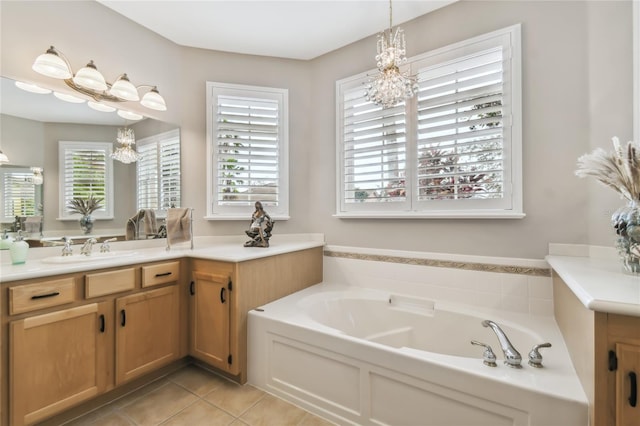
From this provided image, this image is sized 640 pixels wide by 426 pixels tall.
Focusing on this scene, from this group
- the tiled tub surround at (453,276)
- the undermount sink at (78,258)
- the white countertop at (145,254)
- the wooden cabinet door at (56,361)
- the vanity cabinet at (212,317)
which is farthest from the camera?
the vanity cabinet at (212,317)

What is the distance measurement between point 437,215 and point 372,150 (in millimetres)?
810

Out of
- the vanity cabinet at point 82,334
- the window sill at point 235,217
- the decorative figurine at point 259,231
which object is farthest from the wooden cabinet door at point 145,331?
the window sill at point 235,217

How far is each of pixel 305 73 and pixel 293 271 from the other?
2048mm

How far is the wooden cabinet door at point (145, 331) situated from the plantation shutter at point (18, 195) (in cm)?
85

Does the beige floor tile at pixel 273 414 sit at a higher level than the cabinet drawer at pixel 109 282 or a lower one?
lower

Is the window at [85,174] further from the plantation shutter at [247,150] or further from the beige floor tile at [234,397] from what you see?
the beige floor tile at [234,397]

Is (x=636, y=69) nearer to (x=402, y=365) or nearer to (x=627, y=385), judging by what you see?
(x=627, y=385)

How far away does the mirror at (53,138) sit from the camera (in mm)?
1723

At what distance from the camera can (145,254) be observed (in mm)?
2074

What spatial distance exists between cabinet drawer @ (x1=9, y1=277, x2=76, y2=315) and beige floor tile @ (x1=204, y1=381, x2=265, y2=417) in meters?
1.07

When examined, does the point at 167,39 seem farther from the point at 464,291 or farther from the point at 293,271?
the point at 464,291

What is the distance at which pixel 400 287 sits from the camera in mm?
2318

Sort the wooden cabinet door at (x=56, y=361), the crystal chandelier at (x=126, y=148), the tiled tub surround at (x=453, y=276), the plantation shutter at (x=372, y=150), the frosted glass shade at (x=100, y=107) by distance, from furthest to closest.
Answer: the plantation shutter at (x=372, y=150) → the crystal chandelier at (x=126, y=148) → the frosted glass shade at (x=100, y=107) → the tiled tub surround at (x=453, y=276) → the wooden cabinet door at (x=56, y=361)

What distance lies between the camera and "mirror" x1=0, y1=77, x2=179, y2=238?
1.72 meters
